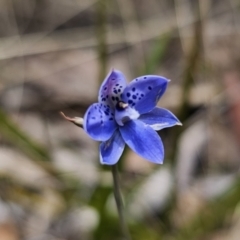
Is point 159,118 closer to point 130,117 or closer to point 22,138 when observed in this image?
point 130,117

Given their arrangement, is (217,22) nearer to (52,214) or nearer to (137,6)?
(137,6)

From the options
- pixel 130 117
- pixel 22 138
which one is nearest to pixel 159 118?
pixel 130 117

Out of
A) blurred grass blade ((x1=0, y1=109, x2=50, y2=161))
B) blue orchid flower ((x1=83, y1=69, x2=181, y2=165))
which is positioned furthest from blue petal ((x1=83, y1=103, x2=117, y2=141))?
blurred grass blade ((x1=0, y1=109, x2=50, y2=161))

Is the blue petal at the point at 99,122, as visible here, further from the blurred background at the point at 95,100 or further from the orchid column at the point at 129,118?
the blurred background at the point at 95,100

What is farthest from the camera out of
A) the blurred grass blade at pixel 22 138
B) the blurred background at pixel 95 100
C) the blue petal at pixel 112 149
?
the blurred background at pixel 95 100

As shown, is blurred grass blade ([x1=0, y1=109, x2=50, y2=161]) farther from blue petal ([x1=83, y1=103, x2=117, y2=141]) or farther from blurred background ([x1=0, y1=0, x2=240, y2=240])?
blue petal ([x1=83, y1=103, x2=117, y2=141])

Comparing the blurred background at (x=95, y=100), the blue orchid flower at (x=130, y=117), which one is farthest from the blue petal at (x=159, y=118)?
the blurred background at (x=95, y=100)
